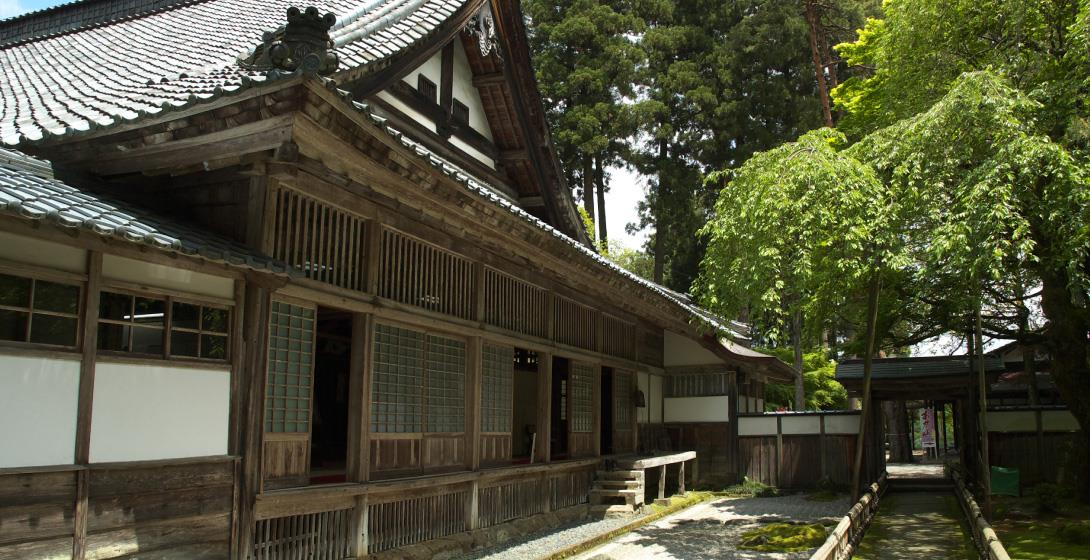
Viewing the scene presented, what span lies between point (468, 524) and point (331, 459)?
4.27 metres

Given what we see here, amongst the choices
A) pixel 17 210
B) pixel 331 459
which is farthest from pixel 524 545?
pixel 17 210

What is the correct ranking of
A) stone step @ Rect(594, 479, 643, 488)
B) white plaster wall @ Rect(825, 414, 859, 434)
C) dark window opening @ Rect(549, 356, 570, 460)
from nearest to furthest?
stone step @ Rect(594, 479, 643, 488) → dark window opening @ Rect(549, 356, 570, 460) → white plaster wall @ Rect(825, 414, 859, 434)

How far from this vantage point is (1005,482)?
56.5 feet

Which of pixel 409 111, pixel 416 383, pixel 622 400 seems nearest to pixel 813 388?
pixel 622 400

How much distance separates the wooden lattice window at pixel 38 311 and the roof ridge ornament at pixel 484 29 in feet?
26.9

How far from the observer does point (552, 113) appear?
1427 inches

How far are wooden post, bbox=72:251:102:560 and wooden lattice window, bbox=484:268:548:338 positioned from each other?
6.28 metres

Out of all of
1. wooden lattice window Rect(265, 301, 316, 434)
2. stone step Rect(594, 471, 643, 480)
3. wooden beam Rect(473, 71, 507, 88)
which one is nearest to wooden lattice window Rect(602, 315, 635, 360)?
stone step Rect(594, 471, 643, 480)

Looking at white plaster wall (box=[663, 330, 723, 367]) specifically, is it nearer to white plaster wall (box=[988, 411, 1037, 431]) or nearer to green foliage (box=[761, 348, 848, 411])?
white plaster wall (box=[988, 411, 1037, 431])

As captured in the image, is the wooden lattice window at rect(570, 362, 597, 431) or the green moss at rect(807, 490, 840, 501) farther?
the green moss at rect(807, 490, 840, 501)

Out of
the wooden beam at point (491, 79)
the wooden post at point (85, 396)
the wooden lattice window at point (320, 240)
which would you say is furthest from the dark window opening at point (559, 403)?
the wooden post at point (85, 396)

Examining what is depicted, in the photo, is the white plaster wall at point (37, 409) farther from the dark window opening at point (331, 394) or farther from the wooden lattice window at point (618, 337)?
the wooden lattice window at point (618, 337)

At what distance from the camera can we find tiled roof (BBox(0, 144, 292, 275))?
5121 mm

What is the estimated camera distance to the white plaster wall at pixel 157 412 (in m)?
6.11
